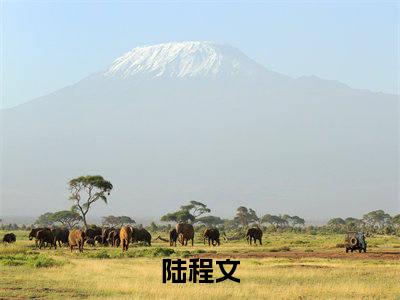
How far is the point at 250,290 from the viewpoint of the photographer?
24891mm

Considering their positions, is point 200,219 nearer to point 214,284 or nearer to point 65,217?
point 65,217

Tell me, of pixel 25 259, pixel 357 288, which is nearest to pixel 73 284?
pixel 357 288

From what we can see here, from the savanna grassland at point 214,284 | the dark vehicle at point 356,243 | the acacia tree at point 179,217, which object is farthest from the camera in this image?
the acacia tree at point 179,217

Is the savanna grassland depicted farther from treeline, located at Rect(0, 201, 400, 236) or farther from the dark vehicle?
treeline, located at Rect(0, 201, 400, 236)

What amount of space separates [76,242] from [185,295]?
29280 millimetres

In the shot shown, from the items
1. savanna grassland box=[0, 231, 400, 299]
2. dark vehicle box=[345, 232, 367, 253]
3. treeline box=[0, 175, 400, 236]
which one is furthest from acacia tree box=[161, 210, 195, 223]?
savanna grassland box=[0, 231, 400, 299]

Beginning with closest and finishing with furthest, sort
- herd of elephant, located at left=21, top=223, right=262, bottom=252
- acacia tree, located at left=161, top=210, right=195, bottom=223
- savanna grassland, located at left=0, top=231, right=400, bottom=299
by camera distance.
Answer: savanna grassland, located at left=0, top=231, right=400, bottom=299 < herd of elephant, located at left=21, top=223, right=262, bottom=252 < acacia tree, located at left=161, top=210, right=195, bottom=223

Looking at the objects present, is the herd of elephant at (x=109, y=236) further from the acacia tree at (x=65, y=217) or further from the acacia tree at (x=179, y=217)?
the acacia tree at (x=65, y=217)

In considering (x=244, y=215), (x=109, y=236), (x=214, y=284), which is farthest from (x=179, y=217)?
(x=214, y=284)

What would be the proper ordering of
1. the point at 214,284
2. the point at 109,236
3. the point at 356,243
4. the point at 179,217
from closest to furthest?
the point at 214,284, the point at 356,243, the point at 109,236, the point at 179,217

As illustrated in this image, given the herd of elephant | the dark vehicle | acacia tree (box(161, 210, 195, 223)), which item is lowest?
the dark vehicle

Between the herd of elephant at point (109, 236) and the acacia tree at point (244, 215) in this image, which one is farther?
the acacia tree at point (244, 215)

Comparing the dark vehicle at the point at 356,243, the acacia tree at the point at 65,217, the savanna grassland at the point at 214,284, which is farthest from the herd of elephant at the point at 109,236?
the acacia tree at the point at 65,217

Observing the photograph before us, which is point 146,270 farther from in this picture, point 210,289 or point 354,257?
point 354,257
